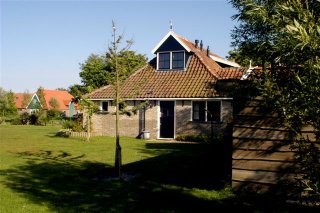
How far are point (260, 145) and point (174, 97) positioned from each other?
17.3 meters

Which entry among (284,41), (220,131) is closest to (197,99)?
(220,131)

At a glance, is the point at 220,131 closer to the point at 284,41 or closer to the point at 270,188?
the point at 270,188

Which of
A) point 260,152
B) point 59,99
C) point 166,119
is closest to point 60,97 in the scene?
point 59,99

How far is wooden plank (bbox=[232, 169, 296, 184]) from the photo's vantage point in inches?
340

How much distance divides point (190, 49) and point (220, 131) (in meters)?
7.48

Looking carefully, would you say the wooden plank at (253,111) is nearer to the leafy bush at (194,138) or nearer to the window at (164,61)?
the leafy bush at (194,138)

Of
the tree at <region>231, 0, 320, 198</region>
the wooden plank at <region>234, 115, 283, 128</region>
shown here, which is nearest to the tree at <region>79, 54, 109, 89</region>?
the wooden plank at <region>234, 115, 283, 128</region>

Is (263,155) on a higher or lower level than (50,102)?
lower

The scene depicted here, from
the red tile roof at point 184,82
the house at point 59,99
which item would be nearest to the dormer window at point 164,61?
the red tile roof at point 184,82

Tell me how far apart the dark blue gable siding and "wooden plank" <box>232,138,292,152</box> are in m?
19.6

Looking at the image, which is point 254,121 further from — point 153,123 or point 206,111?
point 153,123

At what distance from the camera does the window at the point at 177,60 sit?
2823 centimetres

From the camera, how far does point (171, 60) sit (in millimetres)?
28641

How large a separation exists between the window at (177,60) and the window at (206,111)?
4156 mm
